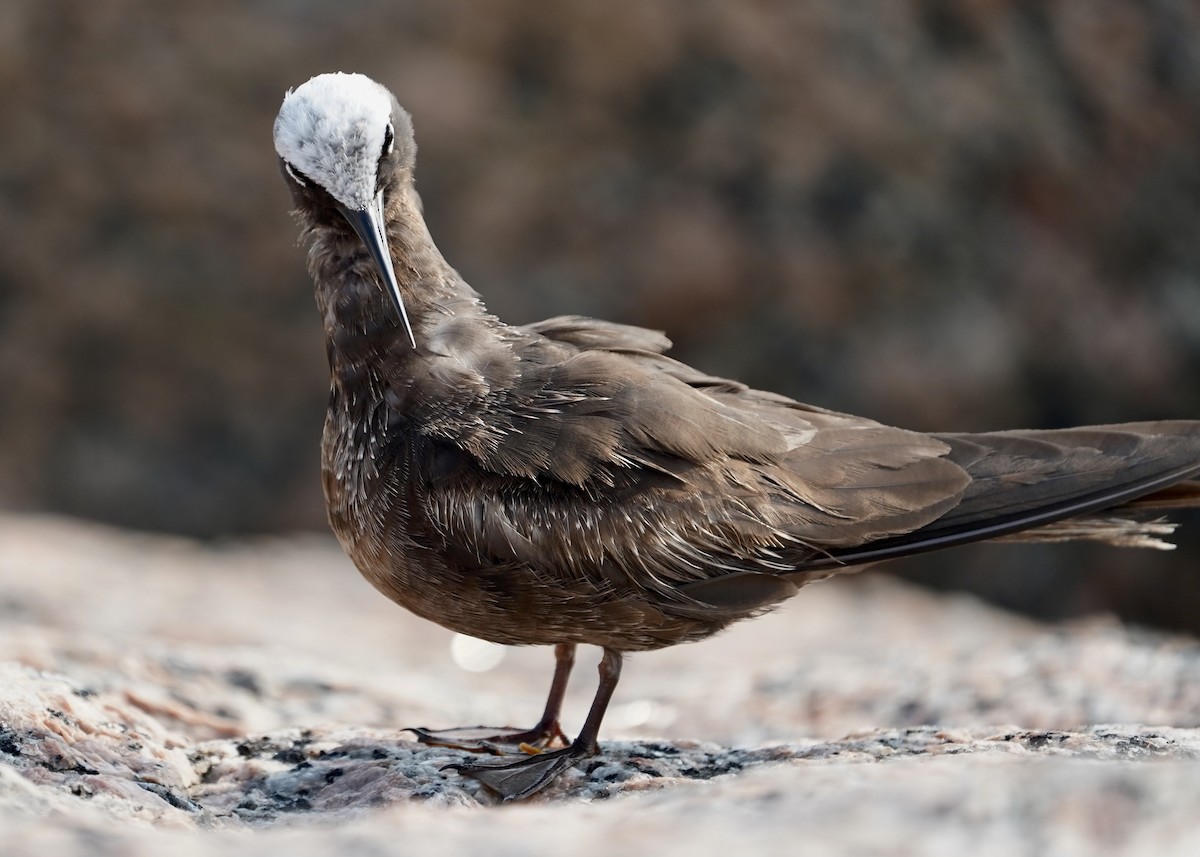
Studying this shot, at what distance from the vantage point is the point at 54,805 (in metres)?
3.16

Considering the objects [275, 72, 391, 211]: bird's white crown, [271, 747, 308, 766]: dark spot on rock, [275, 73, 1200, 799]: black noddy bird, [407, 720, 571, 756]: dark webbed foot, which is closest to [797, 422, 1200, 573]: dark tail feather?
[275, 73, 1200, 799]: black noddy bird

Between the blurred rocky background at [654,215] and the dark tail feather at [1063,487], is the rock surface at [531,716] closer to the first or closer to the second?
the dark tail feather at [1063,487]

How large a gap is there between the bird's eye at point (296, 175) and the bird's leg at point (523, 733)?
1.81 meters

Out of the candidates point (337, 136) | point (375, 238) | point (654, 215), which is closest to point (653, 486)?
point (375, 238)

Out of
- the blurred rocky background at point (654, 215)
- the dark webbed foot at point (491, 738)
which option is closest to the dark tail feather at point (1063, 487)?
the dark webbed foot at point (491, 738)

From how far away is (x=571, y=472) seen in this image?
429 cm

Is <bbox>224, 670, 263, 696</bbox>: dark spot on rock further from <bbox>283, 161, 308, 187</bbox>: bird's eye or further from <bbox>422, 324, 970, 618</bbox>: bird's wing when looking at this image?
<bbox>283, 161, 308, 187</bbox>: bird's eye

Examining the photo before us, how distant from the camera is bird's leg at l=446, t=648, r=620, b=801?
4.14 meters

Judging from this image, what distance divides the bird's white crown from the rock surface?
1849mm

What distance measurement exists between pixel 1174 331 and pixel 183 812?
916cm

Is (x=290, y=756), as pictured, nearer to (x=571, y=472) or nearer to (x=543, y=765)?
(x=543, y=765)

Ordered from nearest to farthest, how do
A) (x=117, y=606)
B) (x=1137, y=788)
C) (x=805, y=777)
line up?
1. (x=1137, y=788)
2. (x=805, y=777)
3. (x=117, y=606)

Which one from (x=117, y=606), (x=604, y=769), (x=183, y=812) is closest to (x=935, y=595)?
(x=117, y=606)

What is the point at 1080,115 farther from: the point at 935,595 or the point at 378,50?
the point at 378,50
